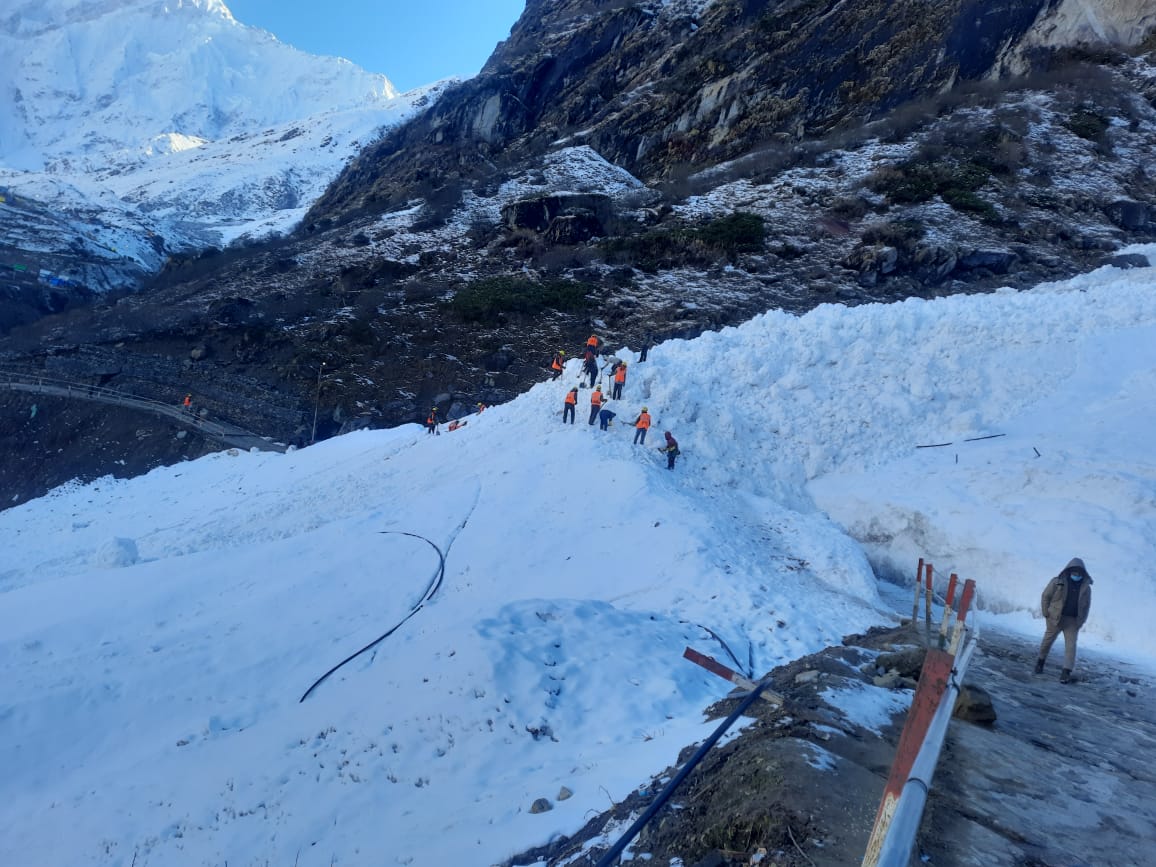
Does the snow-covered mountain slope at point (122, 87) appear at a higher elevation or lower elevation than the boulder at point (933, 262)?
higher

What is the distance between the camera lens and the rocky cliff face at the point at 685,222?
30.0m

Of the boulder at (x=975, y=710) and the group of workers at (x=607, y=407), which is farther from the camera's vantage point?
the group of workers at (x=607, y=407)

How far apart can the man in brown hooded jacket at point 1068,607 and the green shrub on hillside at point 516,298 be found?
27332mm

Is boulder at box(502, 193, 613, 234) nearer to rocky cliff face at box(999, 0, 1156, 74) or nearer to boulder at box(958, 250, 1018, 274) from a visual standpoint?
boulder at box(958, 250, 1018, 274)

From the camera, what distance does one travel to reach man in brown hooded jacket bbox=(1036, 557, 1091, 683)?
6.95 m

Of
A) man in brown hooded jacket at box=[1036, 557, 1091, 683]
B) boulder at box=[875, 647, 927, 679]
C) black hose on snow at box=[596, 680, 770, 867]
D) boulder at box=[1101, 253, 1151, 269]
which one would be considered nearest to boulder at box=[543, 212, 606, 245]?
boulder at box=[1101, 253, 1151, 269]

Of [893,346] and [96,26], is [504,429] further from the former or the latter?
[96,26]

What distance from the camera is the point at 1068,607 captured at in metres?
6.99

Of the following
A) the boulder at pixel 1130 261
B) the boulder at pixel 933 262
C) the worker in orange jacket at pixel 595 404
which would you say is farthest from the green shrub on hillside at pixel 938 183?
the worker in orange jacket at pixel 595 404

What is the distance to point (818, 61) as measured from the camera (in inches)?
2073

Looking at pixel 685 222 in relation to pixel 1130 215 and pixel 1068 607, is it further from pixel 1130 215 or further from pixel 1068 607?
pixel 1068 607

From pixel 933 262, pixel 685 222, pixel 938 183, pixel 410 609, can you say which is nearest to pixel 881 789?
pixel 410 609

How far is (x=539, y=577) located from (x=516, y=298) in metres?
25.4

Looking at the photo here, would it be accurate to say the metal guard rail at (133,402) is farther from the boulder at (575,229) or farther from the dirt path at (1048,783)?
the dirt path at (1048,783)
